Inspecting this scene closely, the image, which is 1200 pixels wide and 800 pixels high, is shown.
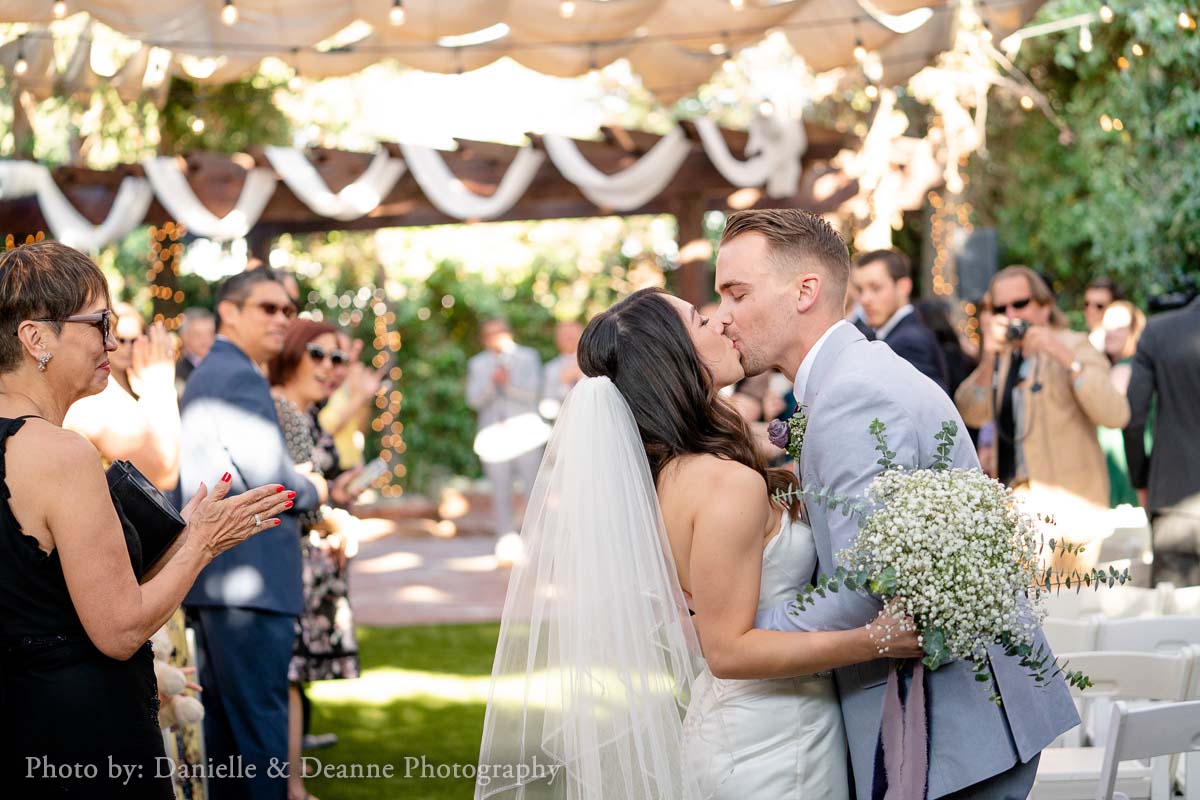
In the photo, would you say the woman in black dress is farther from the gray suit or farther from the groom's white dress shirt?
the gray suit

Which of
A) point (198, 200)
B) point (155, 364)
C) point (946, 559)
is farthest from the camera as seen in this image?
point (198, 200)

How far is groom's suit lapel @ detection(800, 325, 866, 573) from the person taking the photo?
2.55 m

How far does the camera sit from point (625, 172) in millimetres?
10953

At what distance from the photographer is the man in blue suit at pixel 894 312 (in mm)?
5734

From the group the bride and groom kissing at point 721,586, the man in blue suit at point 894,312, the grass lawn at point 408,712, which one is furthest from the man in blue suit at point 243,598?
the man in blue suit at point 894,312

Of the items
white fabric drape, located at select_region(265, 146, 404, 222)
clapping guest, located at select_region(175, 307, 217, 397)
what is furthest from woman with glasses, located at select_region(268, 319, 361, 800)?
white fabric drape, located at select_region(265, 146, 404, 222)

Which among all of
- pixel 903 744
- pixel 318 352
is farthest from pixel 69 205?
pixel 903 744

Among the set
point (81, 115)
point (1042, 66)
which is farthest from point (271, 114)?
point (1042, 66)

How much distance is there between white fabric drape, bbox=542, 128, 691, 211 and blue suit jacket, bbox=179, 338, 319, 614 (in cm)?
670

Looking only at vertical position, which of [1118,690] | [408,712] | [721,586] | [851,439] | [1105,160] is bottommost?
[408,712]

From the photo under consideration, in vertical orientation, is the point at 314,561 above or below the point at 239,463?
below

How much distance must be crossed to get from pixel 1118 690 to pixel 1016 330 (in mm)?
2637

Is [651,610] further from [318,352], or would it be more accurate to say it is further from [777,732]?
[318,352]

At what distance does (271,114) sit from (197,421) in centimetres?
1163
